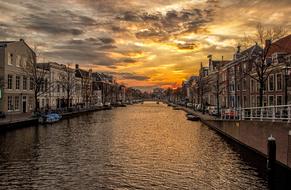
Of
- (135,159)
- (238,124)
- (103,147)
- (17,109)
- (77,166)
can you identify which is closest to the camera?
(77,166)

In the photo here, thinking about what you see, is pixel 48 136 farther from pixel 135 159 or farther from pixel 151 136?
pixel 135 159

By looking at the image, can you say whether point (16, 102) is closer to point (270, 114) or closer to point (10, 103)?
point (10, 103)

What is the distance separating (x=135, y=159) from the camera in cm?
2628

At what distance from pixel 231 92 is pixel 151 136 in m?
44.1

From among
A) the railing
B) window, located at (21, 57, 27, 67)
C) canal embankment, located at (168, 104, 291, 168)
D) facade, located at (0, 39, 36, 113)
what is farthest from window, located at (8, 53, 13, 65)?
canal embankment, located at (168, 104, 291, 168)

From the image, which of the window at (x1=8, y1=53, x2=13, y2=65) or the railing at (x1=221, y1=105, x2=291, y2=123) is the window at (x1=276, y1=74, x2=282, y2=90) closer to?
the railing at (x1=221, y1=105, x2=291, y2=123)

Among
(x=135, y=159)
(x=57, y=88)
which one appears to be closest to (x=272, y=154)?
(x=135, y=159)

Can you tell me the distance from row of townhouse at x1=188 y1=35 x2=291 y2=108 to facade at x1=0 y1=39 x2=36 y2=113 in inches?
1635

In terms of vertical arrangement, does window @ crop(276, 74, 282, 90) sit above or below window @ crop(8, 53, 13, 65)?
below

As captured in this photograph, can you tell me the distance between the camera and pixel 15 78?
6438cm

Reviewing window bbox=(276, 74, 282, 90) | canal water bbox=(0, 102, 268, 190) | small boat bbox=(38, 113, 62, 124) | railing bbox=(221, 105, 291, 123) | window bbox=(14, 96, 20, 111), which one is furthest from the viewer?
window bbox=(14, 96, 20, 111)

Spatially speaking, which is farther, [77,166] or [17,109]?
[17,109]

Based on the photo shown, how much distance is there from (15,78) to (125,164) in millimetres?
47918

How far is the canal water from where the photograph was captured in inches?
768
